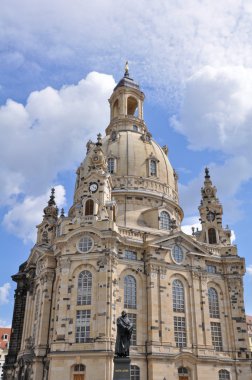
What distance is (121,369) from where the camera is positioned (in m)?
22.5

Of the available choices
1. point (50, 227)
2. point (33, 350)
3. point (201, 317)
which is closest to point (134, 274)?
point (201, 317)

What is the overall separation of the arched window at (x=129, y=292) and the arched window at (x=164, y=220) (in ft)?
31.7

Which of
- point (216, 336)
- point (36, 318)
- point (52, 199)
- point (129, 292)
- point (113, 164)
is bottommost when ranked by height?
point (216, 336)

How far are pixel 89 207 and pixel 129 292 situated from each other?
10.7 m

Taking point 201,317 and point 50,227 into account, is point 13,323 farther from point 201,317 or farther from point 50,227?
point 201,317

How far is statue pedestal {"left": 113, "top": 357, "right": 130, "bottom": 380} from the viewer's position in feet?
73.4

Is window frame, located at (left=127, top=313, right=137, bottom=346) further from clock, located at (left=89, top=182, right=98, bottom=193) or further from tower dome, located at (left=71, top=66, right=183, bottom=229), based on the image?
clock, located at (left=89, top=182, right=98, bottom=193)

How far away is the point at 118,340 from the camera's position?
23.5 metres

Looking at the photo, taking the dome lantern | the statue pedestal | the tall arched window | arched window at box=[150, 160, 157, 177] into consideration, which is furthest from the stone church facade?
the statue pedestal

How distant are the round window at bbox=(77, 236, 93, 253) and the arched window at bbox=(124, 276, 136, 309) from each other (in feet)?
17.2

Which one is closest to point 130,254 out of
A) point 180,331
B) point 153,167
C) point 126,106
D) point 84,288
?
point 84,288

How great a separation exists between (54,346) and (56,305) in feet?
13.6

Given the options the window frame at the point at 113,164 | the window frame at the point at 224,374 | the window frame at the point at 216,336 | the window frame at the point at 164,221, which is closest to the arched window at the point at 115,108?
the window frame at the point at 113,164

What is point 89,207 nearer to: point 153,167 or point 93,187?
point 93,187
